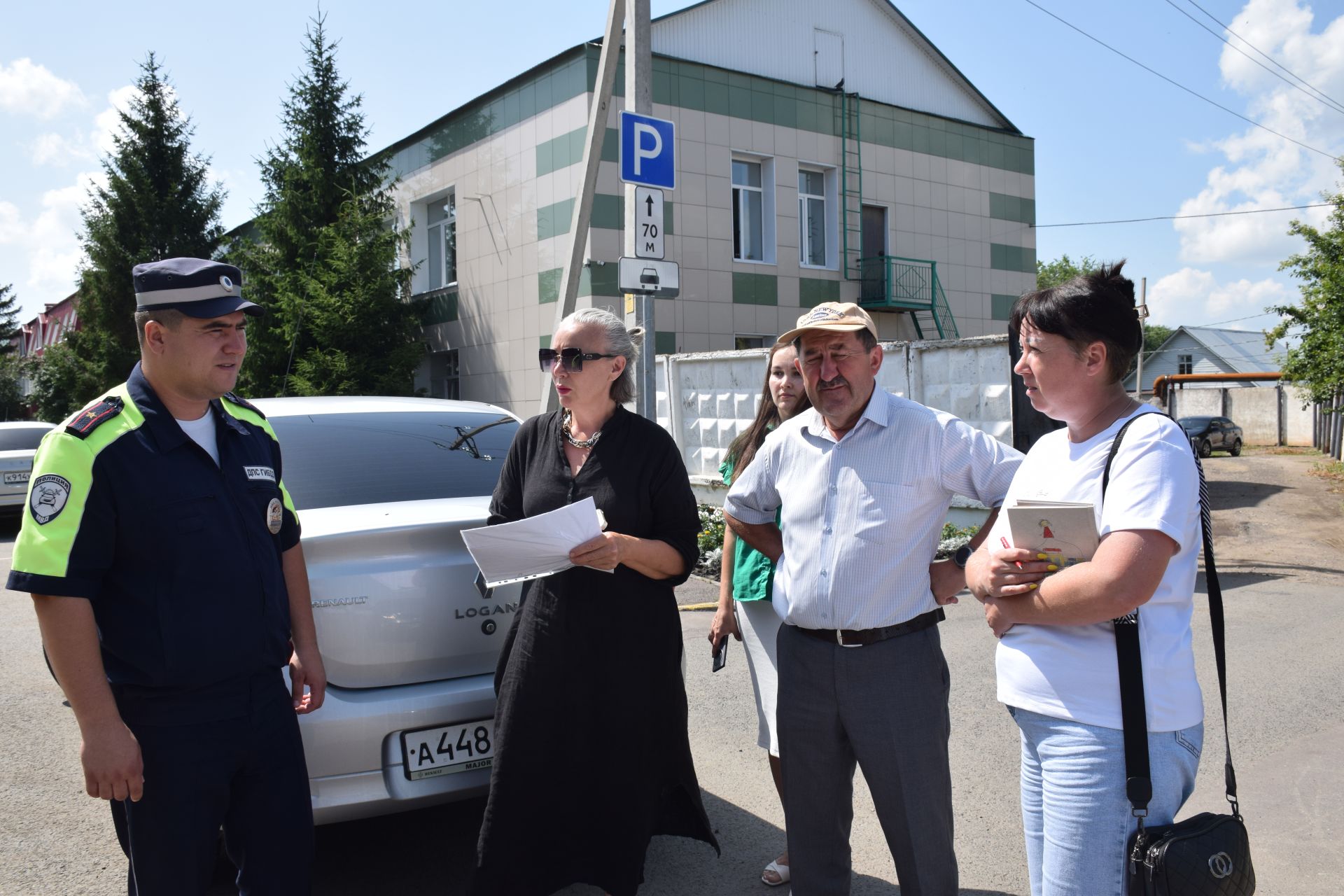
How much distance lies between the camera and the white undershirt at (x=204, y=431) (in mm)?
2492

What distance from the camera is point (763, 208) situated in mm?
18062

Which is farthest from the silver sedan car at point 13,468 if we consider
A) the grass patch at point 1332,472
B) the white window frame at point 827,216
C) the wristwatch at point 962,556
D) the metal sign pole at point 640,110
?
the grass patch at point 1332,472

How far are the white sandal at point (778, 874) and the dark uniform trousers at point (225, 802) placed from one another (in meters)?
1.65

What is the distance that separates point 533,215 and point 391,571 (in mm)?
14402

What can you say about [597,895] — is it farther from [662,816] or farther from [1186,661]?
[1186,661]

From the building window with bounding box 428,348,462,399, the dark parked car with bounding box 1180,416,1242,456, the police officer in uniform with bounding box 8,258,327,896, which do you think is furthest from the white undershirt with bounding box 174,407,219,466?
the dark parked car with bounding box 1180,416,1242,456

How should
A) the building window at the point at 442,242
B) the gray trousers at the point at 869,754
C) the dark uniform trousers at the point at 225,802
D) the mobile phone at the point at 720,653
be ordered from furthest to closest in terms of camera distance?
the building window at the point at 442,242
the mobile phone at the point at 720,653
the gray trousers at the point at 869,754
the dark uniform trousers at the point at 225,802

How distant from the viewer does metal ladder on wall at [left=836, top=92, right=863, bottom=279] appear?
736 inches

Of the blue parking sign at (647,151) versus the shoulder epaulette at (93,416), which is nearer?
the shoulder epaulette at (93,416)

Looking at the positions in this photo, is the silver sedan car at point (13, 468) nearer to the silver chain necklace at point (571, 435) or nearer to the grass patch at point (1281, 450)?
the silver chain necklace at point (571, 435)

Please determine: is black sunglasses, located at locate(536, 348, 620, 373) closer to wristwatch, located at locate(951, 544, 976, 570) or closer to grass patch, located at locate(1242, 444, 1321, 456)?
wristwatch, located at locate(951, 544, 976, 570)

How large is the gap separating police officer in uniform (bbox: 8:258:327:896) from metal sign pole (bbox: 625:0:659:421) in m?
5.39

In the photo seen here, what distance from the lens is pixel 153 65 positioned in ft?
91.5

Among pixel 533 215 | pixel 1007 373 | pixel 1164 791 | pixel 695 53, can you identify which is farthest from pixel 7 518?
pixel 1164 791
